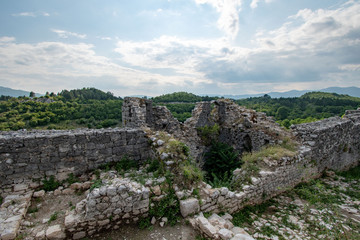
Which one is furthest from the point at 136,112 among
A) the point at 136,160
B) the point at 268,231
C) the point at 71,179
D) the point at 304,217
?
the point at 304,217

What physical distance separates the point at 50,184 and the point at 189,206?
393cm

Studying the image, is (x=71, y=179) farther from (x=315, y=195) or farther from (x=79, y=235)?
(x=315, y=195)

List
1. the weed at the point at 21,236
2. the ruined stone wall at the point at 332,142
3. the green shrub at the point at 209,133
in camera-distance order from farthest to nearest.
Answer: the green shrub at the point at 209,133, the ruined stone wall at the point at 332,142, the weed at the point at 21,236

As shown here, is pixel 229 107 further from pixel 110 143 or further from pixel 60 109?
pixel 60 109

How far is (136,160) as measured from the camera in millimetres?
6465

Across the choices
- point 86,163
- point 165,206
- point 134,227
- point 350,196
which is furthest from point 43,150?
point 350,196

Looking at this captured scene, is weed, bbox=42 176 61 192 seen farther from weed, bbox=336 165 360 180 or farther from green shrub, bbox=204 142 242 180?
weed, bbox=336 165 360 180

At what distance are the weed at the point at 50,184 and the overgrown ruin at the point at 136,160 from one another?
6.2 inches

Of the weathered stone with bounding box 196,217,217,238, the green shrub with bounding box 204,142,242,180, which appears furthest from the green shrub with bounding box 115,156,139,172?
the green shrub with bounding box 204,142,242,180

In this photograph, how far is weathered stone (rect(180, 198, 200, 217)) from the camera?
14.3 ft

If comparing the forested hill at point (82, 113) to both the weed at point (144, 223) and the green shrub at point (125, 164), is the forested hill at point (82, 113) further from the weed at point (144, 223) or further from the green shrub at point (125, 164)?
the weed at point (144, 223)

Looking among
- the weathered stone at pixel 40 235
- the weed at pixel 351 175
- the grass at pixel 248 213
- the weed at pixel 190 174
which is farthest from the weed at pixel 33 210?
the weed at pixel 351 175

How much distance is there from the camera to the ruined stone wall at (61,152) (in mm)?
4820

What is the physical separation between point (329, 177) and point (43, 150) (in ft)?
38.7
